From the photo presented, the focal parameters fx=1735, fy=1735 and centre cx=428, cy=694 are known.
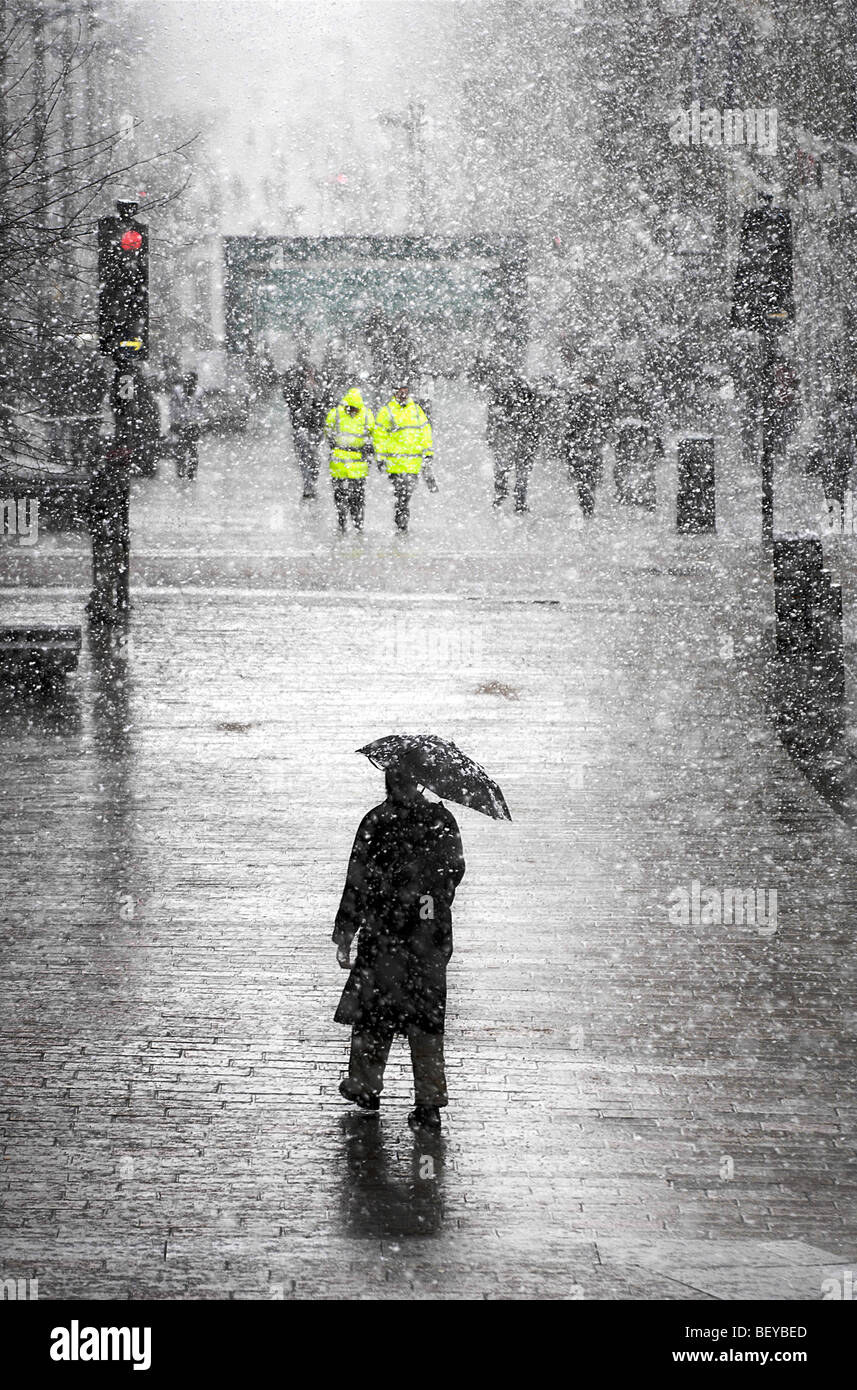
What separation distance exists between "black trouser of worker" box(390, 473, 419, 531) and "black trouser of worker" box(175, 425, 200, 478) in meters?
7.23

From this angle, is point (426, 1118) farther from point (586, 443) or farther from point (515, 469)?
point (515, 469)

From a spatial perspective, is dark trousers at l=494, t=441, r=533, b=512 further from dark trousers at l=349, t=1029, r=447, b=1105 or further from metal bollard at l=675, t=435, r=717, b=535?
dark trousers at l=349, t=1029, r=447, b=1105

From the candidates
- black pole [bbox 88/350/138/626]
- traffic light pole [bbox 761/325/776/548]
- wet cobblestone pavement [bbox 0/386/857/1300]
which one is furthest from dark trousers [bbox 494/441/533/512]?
black pole [bbox 88/350/138/626]

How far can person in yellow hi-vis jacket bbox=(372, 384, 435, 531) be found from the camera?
A: 68.8 feet

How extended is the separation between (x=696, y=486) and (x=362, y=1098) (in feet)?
53.4

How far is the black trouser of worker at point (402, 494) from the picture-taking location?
21234mm

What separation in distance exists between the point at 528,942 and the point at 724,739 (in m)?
4.22

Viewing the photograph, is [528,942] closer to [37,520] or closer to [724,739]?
[724,739]

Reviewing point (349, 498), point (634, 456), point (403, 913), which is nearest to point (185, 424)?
point (634, 456)

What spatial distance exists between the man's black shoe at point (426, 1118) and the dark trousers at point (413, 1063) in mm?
20

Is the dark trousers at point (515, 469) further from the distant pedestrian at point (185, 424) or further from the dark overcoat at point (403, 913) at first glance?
the dark overcoat at point (403, 913)

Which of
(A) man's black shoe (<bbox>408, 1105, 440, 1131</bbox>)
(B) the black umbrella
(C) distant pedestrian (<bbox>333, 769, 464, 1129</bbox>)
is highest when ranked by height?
(B) the black umbrella

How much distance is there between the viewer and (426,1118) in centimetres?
567
